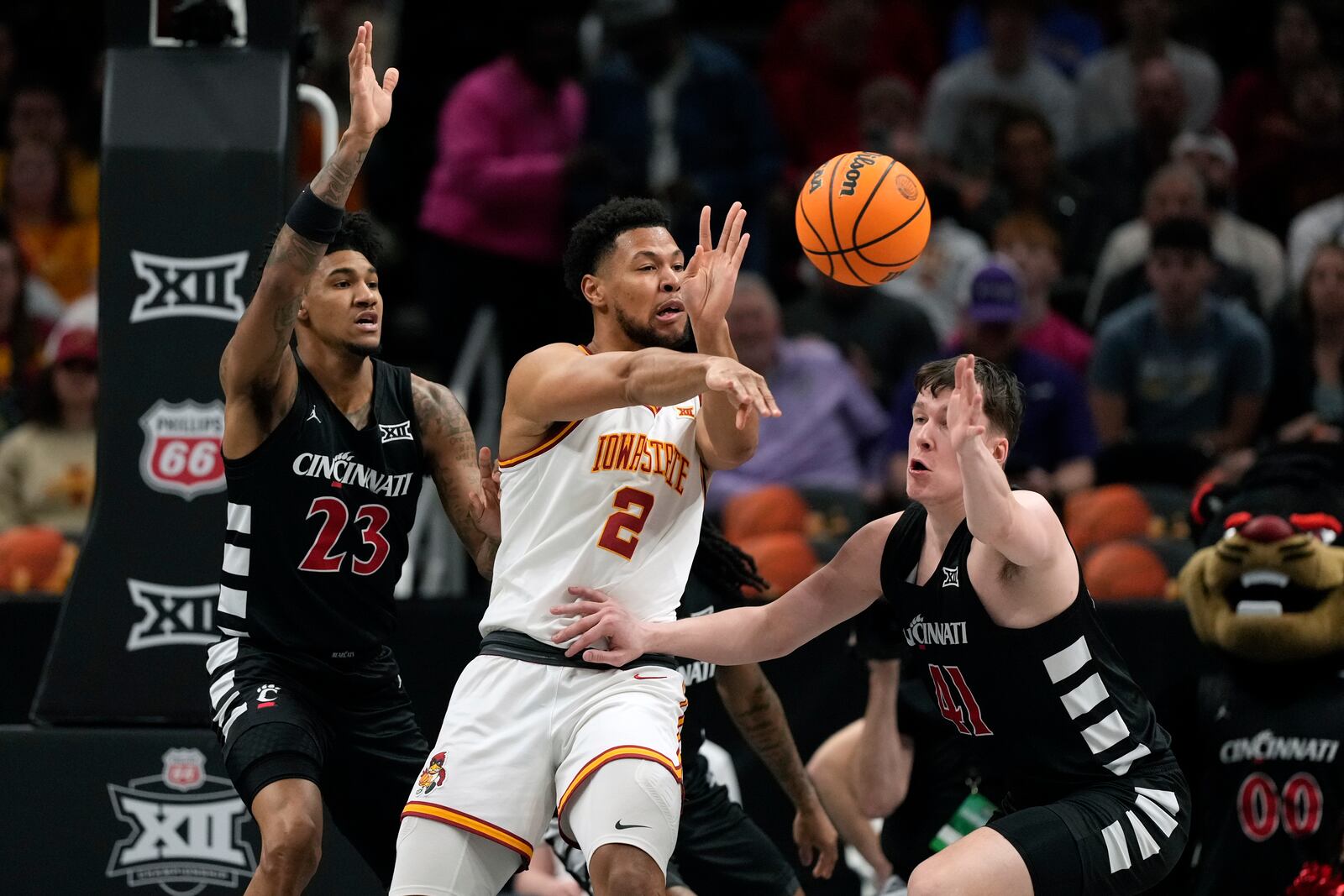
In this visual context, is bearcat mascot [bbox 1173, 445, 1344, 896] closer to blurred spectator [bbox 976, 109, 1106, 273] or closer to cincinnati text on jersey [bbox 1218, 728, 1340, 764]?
cincinnati text on jersey [bbox 1218, 728, 1340, 764]

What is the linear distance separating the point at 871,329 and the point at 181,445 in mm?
4588

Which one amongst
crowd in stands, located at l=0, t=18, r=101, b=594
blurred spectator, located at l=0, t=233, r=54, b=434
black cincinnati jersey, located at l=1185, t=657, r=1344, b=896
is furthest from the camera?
blurred spectator, located at l=0, t=233, r=54, b=434

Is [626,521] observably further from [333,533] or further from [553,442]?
[333,533]

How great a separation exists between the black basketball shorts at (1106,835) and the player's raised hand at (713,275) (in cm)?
163

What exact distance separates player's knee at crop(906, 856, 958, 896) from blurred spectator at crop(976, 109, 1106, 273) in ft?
21.7

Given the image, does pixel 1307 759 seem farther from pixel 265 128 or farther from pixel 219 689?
pixel 265 128

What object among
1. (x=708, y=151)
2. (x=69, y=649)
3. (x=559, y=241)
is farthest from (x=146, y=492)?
(x=708, y=151)

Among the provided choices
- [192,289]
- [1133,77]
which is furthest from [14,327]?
[1133,77]

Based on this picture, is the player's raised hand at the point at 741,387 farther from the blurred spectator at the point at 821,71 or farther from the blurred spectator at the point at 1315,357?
the blurred spectator at the point at 821,71

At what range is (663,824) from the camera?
5043mm

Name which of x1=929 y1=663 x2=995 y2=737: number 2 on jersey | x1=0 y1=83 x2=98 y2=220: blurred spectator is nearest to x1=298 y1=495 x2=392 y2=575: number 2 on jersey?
x1=929 y1=663 x2=995 y2=737: number 2 on jersey

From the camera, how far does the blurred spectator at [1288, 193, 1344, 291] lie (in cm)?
1046

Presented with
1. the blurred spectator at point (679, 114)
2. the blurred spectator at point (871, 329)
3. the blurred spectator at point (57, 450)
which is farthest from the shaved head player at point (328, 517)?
the blurred spectator at point (679, 114)

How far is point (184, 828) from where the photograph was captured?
670 centimetres
